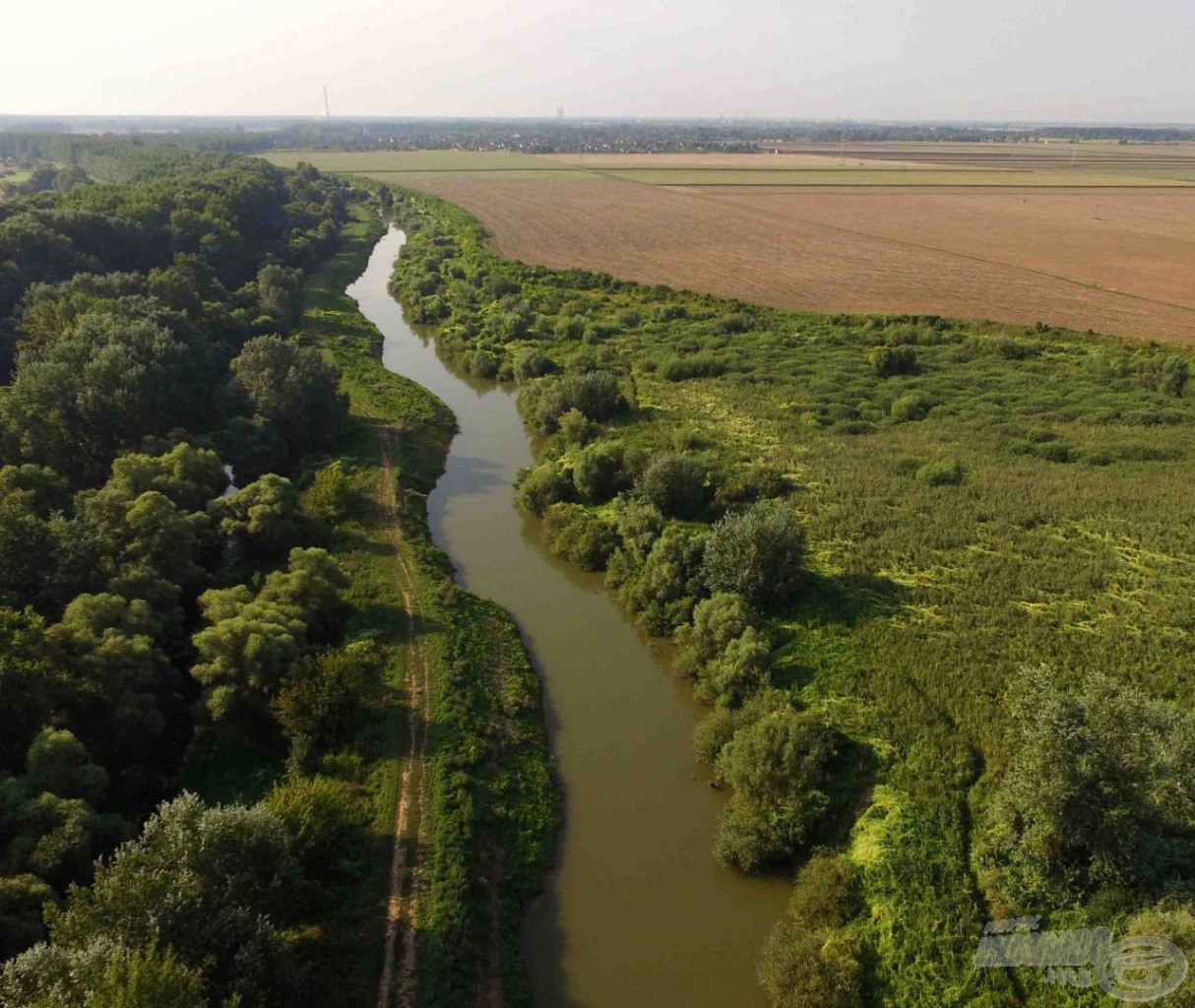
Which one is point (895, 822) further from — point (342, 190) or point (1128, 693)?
point (342, 190)

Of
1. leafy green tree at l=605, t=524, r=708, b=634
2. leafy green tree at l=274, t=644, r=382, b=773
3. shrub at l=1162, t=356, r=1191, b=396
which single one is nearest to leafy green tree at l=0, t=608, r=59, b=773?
leafy green tree at l=274, t=644, r=382, b=773

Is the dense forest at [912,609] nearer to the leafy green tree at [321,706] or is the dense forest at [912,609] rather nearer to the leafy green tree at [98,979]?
the leafy green tree at [321,706]

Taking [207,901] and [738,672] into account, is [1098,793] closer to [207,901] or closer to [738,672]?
[738,672]

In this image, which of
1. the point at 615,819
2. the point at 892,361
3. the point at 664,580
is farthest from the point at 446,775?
the point at 892,361

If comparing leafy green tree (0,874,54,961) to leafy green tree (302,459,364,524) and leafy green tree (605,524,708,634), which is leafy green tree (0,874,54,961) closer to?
leafy green tree (605,524,708,634)

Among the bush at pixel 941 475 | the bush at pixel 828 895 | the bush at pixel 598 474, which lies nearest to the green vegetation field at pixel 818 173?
the bush at pixel 941 475
